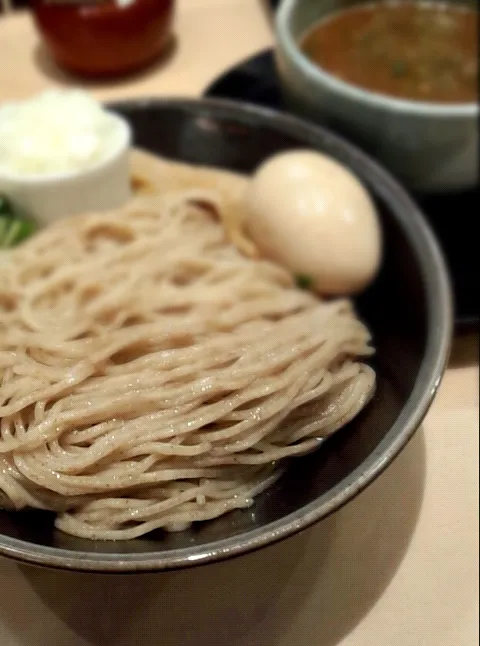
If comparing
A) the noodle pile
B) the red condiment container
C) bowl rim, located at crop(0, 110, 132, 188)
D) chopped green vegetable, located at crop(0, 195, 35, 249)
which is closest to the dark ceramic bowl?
the noodle pile

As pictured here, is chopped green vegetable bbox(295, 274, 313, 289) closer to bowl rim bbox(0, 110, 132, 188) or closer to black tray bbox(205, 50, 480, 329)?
black tray bbox(205, 50, 480, 329)

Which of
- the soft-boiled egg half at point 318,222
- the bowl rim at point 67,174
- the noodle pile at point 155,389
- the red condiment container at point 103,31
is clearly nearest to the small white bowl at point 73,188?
the bowl rim at point 67,174

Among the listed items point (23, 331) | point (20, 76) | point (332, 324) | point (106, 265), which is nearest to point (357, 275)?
point (332, 324)

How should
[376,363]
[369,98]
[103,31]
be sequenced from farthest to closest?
[103,31] < [369,98] < [376,363]

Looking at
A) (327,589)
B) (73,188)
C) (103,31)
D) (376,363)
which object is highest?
(103,31)

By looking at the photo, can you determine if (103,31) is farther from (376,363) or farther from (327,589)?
(327,589)

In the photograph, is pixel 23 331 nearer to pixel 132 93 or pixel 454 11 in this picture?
pixel 132 93

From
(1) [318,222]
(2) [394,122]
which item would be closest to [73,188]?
(1) [318,222]
